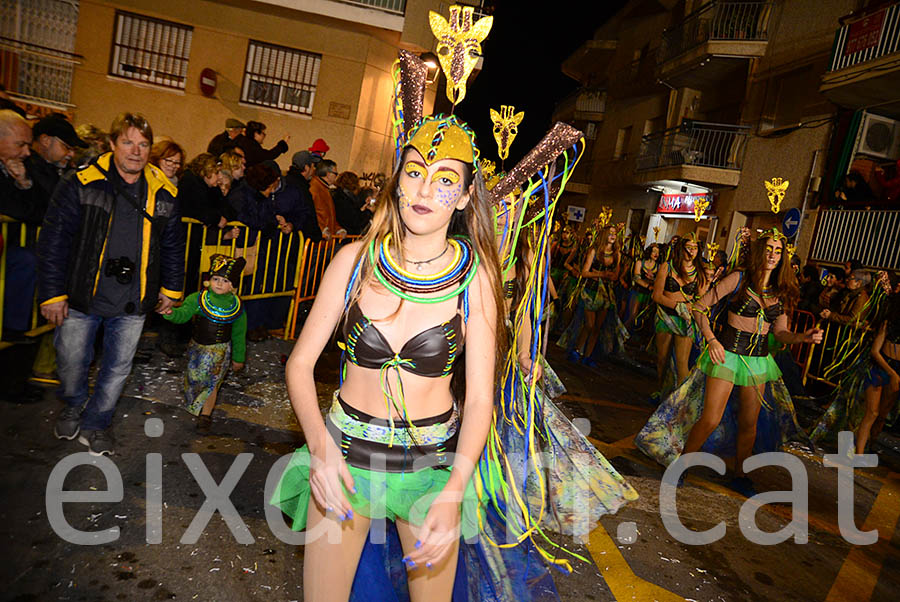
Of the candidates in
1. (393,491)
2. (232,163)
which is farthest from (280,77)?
(393,491)

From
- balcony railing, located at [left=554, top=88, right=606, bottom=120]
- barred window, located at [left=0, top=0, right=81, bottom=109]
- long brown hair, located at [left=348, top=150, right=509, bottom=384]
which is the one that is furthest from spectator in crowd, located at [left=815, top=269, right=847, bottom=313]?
balcony railing, located at [left=554, top=88, right=606, bottom=120]

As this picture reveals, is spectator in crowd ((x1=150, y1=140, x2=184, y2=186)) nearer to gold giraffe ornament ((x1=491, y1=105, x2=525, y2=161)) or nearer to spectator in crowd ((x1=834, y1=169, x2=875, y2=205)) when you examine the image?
gold giraffe ornament ((x1=491, y1=105, x2=525, y2=161))

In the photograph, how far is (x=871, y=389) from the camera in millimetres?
7211

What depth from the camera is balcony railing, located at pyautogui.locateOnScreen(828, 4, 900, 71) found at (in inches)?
496

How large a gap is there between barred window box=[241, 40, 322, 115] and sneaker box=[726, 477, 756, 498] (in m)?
13.0

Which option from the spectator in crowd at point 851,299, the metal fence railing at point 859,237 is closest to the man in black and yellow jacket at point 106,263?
the spectator in crowd at point 851,299

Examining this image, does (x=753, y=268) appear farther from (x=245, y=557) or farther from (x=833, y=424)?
(x=245, y=557)

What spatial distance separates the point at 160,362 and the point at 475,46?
4.45 metres

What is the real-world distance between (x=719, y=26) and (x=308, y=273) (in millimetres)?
16957

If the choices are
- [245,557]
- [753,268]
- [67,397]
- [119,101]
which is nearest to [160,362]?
[67,397]

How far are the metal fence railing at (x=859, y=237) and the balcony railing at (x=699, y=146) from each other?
3973 mm

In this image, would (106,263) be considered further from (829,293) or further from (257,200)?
(829,293)

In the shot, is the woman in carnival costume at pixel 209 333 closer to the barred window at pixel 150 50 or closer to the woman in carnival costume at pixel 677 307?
the woman in carnival costume at pixel 677 307

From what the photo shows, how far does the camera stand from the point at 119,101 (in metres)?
14.7
